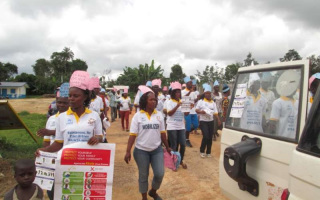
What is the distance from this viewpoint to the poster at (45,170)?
2.54m

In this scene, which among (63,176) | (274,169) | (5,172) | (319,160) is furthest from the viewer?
(5,172)

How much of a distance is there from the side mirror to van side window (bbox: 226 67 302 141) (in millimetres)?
152

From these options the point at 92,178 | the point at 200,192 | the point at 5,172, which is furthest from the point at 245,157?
the point at 5,172

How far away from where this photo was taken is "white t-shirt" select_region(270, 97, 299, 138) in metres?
2.03

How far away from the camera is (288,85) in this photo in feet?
6.99

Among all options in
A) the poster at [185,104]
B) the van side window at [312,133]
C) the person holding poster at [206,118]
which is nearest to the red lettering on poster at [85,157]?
the van side window at [312,133]

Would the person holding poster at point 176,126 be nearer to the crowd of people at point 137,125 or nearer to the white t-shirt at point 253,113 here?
the crowd of people at point 137,125

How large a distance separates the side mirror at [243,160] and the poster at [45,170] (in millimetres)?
1689

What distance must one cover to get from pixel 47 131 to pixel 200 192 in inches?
107

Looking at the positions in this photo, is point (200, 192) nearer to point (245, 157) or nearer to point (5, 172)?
point (245, 157)

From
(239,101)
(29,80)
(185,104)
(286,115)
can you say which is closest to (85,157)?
(239,101)

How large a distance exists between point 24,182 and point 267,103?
2.25m

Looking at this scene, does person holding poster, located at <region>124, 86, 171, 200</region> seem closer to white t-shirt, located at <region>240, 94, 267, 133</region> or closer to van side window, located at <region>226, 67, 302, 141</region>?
van side window, located at <region>226, 67, 302, 141</region>

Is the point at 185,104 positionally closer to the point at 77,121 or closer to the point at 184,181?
the point at 184,181
